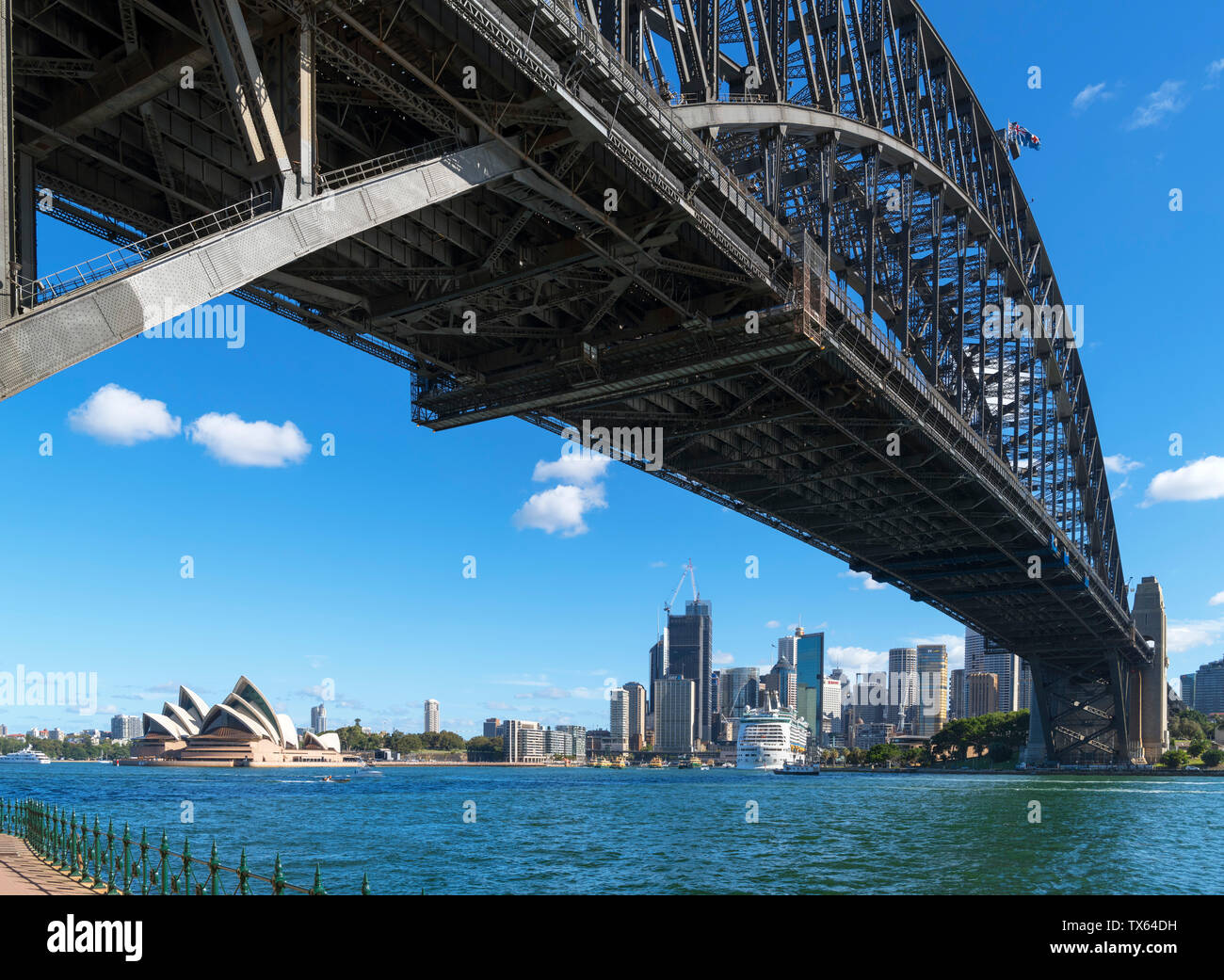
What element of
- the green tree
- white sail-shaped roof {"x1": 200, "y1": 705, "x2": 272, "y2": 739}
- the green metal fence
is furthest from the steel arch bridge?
white sail-shaped roof {"x1": 200, "y1": 705, "x2": 272, "y2": 739}

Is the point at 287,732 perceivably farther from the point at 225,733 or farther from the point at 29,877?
the point at 29,877

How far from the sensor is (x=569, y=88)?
21.4 metres

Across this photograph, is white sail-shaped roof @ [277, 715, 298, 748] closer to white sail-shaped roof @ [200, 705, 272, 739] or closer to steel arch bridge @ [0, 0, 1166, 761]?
white sail-shaped roof @ [200, 705, 272, 739]

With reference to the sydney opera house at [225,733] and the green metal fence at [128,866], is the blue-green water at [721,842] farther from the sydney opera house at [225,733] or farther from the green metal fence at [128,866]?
the sydney opera house at [225,733]

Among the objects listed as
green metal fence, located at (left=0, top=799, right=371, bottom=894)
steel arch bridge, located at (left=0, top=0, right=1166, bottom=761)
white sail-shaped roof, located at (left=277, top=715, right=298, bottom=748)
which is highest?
steel arch bridge, located at (left=0, top=0, right=1166, bottom=761)

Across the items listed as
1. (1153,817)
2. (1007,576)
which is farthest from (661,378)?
(1007,576)

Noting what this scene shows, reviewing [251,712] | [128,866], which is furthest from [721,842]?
[251,712]

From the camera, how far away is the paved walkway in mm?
20078

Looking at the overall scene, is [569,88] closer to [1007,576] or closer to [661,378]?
[661,378]

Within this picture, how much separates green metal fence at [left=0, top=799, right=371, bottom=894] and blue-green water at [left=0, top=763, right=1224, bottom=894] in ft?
11.1

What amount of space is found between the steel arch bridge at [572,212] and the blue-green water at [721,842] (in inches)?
599

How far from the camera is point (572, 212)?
→ 85.0 feet

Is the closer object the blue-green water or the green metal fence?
the green metal fence

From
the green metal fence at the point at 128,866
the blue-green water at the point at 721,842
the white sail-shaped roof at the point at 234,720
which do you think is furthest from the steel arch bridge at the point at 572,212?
the white sail-shaped roof at the point at 234,720
